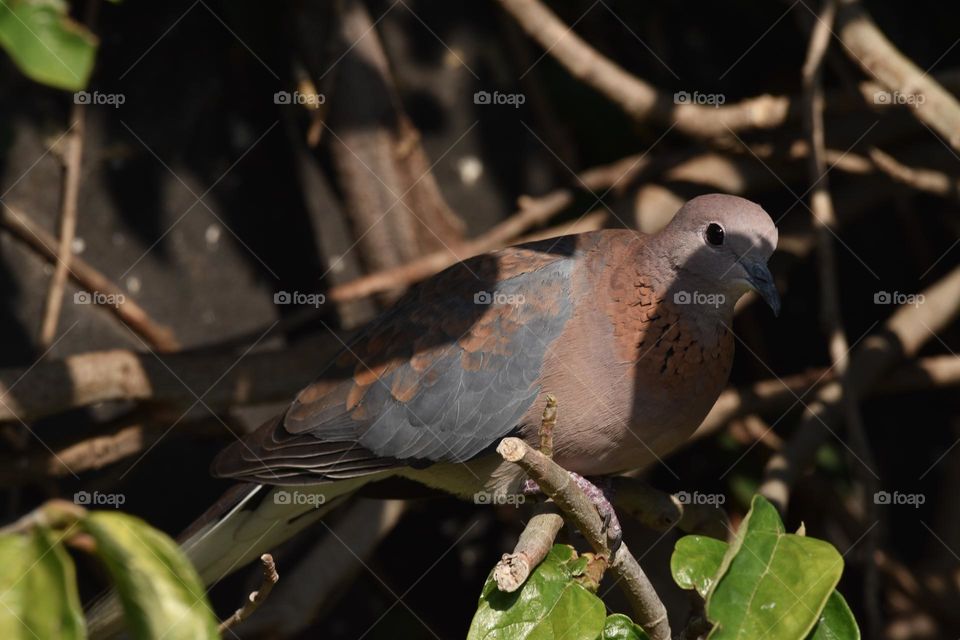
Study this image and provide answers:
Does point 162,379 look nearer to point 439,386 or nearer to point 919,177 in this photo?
point 439,386

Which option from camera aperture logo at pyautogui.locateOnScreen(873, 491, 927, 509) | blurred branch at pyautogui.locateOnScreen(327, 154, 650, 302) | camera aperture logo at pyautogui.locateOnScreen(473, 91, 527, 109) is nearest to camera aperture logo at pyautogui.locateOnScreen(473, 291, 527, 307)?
blurred branch at pyautogui.locateOnScreen(327, 154, 650, 302)

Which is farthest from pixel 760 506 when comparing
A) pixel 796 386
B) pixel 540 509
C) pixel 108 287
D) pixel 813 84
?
pixel 108 287

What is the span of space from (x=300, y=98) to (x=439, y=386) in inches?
65.2

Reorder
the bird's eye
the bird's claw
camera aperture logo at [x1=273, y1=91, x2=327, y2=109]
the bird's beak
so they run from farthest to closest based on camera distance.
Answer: camera aperture logo at [x1=273, y1=91, x2=327, y2=109], the bird's eye, the bird's beak, the bird's claw

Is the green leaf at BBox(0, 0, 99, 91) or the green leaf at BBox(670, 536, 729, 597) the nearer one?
the green leaf at BBox(0, 0, 99, 91)

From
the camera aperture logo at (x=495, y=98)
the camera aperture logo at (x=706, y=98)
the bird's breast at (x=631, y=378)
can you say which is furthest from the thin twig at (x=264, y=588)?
the camera aperture logo at (x=495, y=98)

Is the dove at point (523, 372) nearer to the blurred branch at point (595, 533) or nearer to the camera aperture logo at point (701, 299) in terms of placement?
the camera aperture logo at point (701, 299)

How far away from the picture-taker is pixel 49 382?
9.66 ft

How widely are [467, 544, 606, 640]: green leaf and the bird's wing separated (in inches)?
29.7

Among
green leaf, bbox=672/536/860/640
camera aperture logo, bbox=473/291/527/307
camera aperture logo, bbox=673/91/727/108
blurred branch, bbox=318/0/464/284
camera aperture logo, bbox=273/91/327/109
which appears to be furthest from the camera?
camera aperture logo, bbox=673/91/727/108

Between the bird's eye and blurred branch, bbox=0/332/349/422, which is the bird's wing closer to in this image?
the bird's eye

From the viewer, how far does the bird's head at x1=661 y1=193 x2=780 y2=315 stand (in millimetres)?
2404

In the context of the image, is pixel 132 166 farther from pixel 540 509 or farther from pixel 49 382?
pixel 540 509

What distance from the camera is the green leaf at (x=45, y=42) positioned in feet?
4.33
